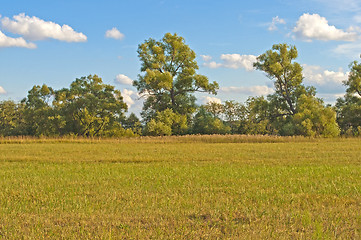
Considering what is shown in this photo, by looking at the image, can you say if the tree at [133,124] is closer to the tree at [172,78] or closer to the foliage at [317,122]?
the tree at [172,78]

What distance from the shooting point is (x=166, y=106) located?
5734 centimetres

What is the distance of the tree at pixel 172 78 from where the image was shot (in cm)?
5681

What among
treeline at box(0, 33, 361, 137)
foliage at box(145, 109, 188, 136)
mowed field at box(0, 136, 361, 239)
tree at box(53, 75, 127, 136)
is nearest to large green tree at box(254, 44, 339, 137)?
treeline at box(0, 33, 361, 137)

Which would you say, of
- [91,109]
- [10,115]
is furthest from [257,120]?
[10,115]

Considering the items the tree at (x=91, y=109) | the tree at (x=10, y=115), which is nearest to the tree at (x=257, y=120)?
the tree at (x=91, y=109)

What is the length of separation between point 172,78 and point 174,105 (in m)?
4.35

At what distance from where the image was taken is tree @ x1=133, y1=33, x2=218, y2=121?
5681 centimetres

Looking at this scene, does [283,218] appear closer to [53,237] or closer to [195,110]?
[53,237]

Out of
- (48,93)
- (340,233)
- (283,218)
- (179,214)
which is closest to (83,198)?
(179,214)

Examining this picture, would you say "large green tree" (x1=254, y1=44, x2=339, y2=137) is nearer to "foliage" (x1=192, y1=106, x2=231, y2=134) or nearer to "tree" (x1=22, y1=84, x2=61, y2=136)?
"foliage" (x1=192, y1=106, x2=231, y2=134)

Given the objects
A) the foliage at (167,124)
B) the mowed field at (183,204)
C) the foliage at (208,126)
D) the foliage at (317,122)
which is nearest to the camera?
the mowed field at (183,204)

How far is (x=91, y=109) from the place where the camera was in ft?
178

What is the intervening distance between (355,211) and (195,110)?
164ft

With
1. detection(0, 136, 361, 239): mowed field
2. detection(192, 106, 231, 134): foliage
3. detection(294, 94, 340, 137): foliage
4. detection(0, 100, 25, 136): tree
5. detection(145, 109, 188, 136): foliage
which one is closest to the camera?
detection(0, 136, 361, 239): mowed field
